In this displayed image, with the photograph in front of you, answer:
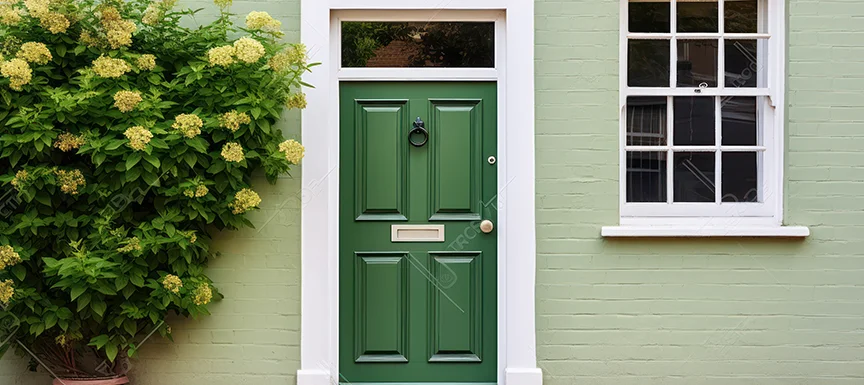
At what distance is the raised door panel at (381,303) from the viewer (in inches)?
194

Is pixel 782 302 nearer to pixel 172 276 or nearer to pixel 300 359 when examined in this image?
pixel 300 359

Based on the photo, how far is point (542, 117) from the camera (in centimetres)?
481

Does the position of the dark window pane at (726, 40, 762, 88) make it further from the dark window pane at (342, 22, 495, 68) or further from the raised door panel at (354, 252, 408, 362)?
Result: the raised door panel at (354, 252, 408, 362)

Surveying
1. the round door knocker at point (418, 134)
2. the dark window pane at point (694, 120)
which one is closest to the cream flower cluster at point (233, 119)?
the round door knocker at point (418, 134)

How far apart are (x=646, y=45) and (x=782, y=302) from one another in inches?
72.2

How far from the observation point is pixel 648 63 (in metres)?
4.97

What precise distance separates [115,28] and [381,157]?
5.64ft

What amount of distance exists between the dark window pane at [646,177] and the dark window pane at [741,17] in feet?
3.08

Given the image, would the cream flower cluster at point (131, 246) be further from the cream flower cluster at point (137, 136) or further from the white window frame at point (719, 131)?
the white window frame at point (719, 131)

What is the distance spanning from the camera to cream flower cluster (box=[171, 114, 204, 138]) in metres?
4.21

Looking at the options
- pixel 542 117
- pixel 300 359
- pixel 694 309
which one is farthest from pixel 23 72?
pixel 694 309

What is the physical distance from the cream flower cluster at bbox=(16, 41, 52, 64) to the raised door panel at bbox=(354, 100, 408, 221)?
1811 mm

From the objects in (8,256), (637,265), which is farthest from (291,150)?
(637,265)

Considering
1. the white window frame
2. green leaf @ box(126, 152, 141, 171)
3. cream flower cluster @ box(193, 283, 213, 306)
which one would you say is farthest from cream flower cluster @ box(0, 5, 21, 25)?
the white window frame
